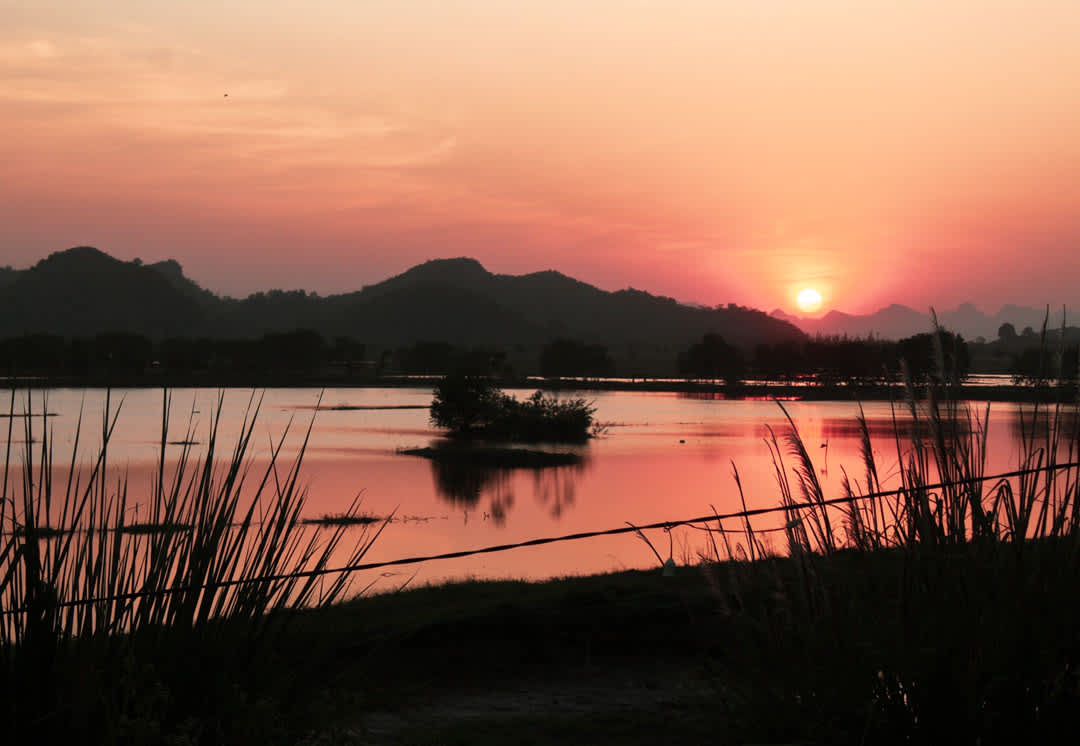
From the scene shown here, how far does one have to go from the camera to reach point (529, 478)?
36094 millimetres

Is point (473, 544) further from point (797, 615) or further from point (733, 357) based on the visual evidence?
point (733, 357)

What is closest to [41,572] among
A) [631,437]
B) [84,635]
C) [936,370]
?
[84,635]

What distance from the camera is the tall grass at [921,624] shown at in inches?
126

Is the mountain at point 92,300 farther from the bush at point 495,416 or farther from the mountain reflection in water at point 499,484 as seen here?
the mountain reflection in water at point 499,484

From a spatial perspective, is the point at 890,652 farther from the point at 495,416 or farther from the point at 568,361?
the point at 568,361

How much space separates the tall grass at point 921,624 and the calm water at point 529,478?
33 centimetres

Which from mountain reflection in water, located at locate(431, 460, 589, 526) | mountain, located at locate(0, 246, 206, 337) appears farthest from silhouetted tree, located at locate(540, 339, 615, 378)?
mountain reflection in water, located at locate(431, 460, 589, 526)

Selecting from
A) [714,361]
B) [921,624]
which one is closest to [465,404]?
[921,624]

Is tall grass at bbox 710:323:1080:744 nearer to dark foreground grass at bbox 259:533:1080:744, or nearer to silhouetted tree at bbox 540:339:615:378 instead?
dark foreground grass at bbox 259:533:1080:744

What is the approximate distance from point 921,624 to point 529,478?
3306cm

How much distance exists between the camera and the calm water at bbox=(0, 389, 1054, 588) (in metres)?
19.9

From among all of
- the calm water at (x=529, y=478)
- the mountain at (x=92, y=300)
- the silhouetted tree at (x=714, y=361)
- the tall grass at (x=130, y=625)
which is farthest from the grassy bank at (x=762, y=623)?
the mountain at (x=92, y=300)

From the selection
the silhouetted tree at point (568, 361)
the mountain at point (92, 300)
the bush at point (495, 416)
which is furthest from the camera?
the mountain at point (92, 300)

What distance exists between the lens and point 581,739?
620cm
